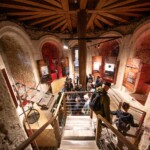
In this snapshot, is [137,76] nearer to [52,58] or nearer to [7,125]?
[7,125]

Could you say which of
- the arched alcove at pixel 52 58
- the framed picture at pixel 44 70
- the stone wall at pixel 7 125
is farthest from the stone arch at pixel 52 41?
the stone wall at pixel 7 125

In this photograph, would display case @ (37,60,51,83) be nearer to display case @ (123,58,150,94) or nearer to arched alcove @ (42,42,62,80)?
arched alcove @ (42,42,62,80)

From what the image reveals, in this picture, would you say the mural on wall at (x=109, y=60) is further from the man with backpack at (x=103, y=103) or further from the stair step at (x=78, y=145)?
the stair step at (x=78, y=145)

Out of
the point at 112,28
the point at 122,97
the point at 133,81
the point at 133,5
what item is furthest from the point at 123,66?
the point at 133,5

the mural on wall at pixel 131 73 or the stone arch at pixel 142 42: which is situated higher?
the stone arch at pixel 142 42

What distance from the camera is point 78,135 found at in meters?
2.90

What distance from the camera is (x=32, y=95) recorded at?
13.1 ft

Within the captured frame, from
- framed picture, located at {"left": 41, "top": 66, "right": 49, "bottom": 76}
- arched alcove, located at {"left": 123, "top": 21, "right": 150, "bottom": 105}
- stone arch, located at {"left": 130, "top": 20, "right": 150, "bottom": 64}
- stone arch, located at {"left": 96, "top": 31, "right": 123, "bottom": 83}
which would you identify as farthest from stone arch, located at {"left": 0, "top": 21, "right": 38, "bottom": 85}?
stone arch, located at {"left": 130, "top": 20, "right": 150, "bottom": 64}

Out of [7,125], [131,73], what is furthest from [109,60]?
[7,125]

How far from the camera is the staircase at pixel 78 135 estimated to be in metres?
2.59

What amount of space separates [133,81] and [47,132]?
15.9 feet

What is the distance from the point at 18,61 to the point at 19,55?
385 millimetres

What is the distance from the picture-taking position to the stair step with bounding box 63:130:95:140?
2.86 metres

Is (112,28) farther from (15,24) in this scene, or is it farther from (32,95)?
(32,95)
